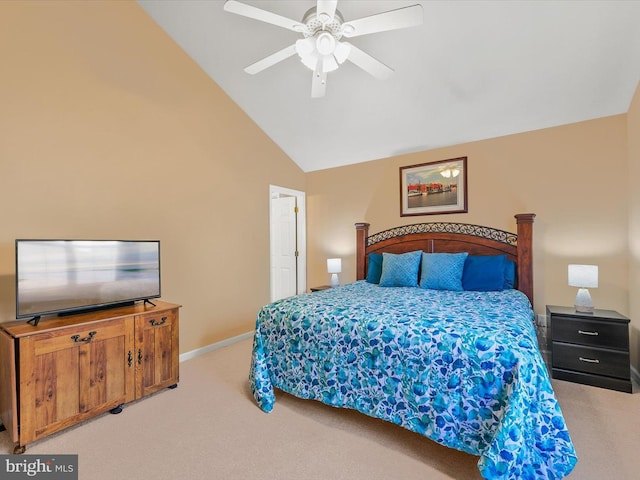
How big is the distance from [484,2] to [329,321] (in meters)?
2.64

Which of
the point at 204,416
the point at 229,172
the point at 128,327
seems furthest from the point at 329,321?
the point at 229,172

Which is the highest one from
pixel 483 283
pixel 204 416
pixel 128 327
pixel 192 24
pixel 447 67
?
pixel 192 24

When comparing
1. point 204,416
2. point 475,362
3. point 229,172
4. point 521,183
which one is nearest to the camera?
point 475,362

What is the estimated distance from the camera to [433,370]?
5.64 feet

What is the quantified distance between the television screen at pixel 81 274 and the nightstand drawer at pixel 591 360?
3615 millimetres

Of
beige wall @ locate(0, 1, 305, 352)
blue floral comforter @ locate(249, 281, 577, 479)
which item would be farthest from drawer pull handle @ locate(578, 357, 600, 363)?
beige wall @ locate(0, 1, 305, 352)

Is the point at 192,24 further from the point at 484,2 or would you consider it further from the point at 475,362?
the point at 475,362

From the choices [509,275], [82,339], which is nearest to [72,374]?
[82,339]

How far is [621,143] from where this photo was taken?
116 inches

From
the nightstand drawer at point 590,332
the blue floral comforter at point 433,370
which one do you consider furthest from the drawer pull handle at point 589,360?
the blue floral comforter at point 433,370

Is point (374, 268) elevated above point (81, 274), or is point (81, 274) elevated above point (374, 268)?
point (81, 274)

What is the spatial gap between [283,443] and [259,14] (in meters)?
2.64

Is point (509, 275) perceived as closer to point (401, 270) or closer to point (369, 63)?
point (401, 270)

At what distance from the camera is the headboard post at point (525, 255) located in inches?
127
